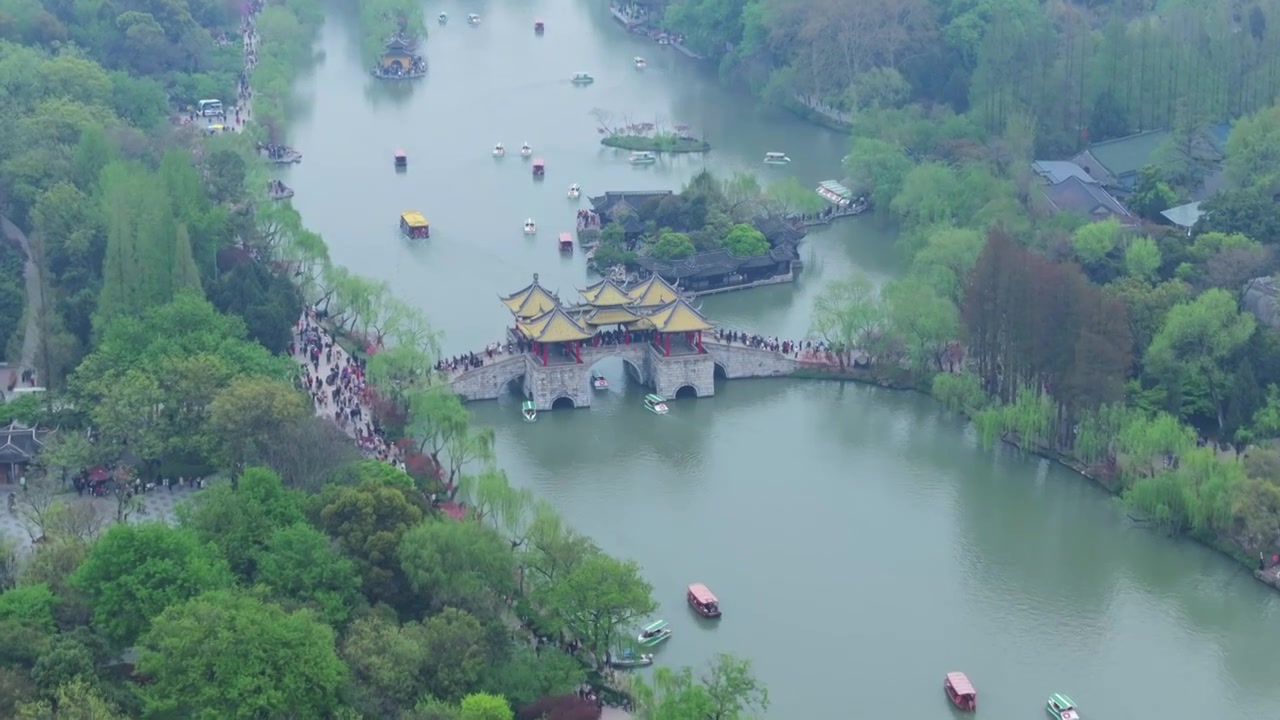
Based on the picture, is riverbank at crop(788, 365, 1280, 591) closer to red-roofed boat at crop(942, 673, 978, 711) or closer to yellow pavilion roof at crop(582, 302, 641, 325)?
yellow pavilion roof at crop(582, 302, 641, 325)

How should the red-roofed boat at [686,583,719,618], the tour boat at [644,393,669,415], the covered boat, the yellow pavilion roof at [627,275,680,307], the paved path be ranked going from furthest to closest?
1. the covered boat
2. the yellow pavilion roof at [627,275,680,307]
3. the tour boat at [644,393,669,415]
4. the paved path
5. the red-roofed boat at [686,583,719,618]

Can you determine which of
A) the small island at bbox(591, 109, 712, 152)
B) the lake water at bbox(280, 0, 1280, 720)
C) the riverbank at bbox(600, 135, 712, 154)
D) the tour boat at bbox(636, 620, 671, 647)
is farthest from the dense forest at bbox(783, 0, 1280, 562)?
the tour boat at bbox(636, 620, 671, 647)

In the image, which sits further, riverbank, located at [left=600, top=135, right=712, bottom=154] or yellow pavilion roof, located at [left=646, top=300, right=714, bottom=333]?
riverbank, located at [left=600, top=135, right=712, bottom=154]

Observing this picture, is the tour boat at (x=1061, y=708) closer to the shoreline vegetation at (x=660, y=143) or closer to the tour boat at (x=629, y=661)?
the tour boat at (x=629, y=661)

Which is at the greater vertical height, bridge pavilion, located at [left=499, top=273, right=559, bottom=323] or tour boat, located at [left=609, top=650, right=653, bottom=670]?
bridge pavilion, located at [left=499, top=273, right=559, bottom=323]

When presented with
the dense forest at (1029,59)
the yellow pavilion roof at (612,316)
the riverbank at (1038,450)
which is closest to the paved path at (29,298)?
the yellow pavilion roof at (612,316)

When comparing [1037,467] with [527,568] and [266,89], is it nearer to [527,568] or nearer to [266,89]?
[527,568]

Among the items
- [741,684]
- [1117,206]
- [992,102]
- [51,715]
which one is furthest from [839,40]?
[51,715]

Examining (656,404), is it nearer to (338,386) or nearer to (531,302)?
(531,302)
